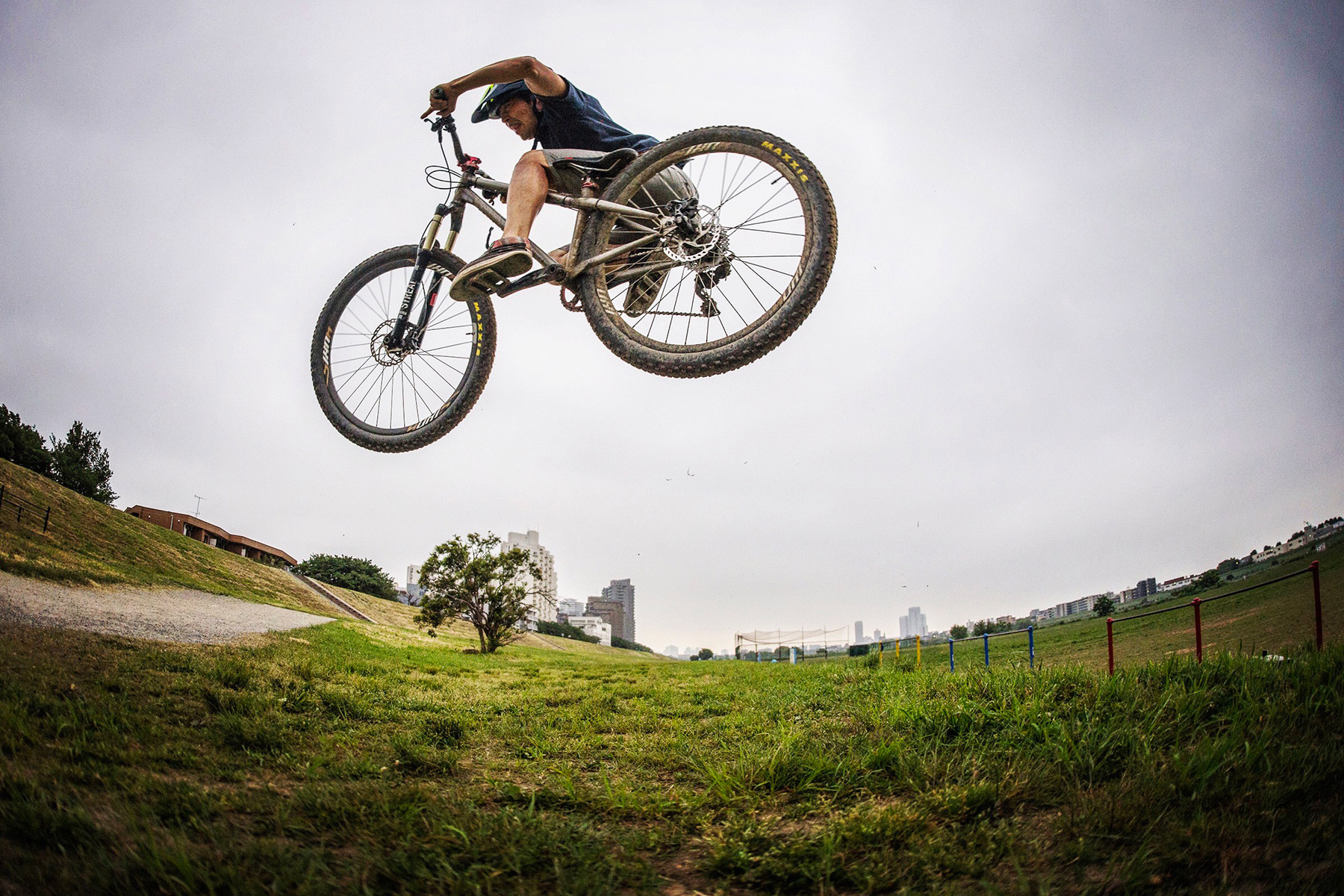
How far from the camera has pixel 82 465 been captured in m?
36.2

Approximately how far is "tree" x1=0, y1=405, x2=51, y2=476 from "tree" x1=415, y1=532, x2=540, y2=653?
74.6 ft

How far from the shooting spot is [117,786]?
228 centimetres

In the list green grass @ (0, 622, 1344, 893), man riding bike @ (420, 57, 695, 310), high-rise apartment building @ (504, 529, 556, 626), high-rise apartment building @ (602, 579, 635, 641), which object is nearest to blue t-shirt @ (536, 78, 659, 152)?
man riding bike @ (420, 57, 695, 310)

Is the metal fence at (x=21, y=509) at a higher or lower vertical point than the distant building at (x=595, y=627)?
higher

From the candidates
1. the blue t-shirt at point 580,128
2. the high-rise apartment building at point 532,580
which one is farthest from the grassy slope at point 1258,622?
the high-rise apartment building at point 532,580

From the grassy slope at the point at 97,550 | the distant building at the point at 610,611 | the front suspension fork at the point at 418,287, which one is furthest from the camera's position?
the distant building at the point at 610,611

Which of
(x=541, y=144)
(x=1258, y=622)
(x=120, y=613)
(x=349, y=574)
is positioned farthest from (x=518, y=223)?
(x=349, y=574)

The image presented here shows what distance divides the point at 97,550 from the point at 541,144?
43.9 ft

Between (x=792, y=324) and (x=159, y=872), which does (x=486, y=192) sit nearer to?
(x=792, y=324)

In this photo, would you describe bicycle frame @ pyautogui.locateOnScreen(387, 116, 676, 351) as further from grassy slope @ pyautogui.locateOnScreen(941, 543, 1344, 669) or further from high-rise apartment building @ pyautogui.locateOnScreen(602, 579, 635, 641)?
high-rise apartment building @ pyautogui.locateOnScreen(602, 579, 635, 641)

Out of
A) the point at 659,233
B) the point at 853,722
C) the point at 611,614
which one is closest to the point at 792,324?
the point at 659,233

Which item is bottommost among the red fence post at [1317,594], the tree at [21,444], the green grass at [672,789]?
the green grass at [672,789]

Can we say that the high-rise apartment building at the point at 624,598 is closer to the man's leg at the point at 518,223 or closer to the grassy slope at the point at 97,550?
the grassy slope at the point at 97,550

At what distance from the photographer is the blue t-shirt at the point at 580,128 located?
3.90 m
